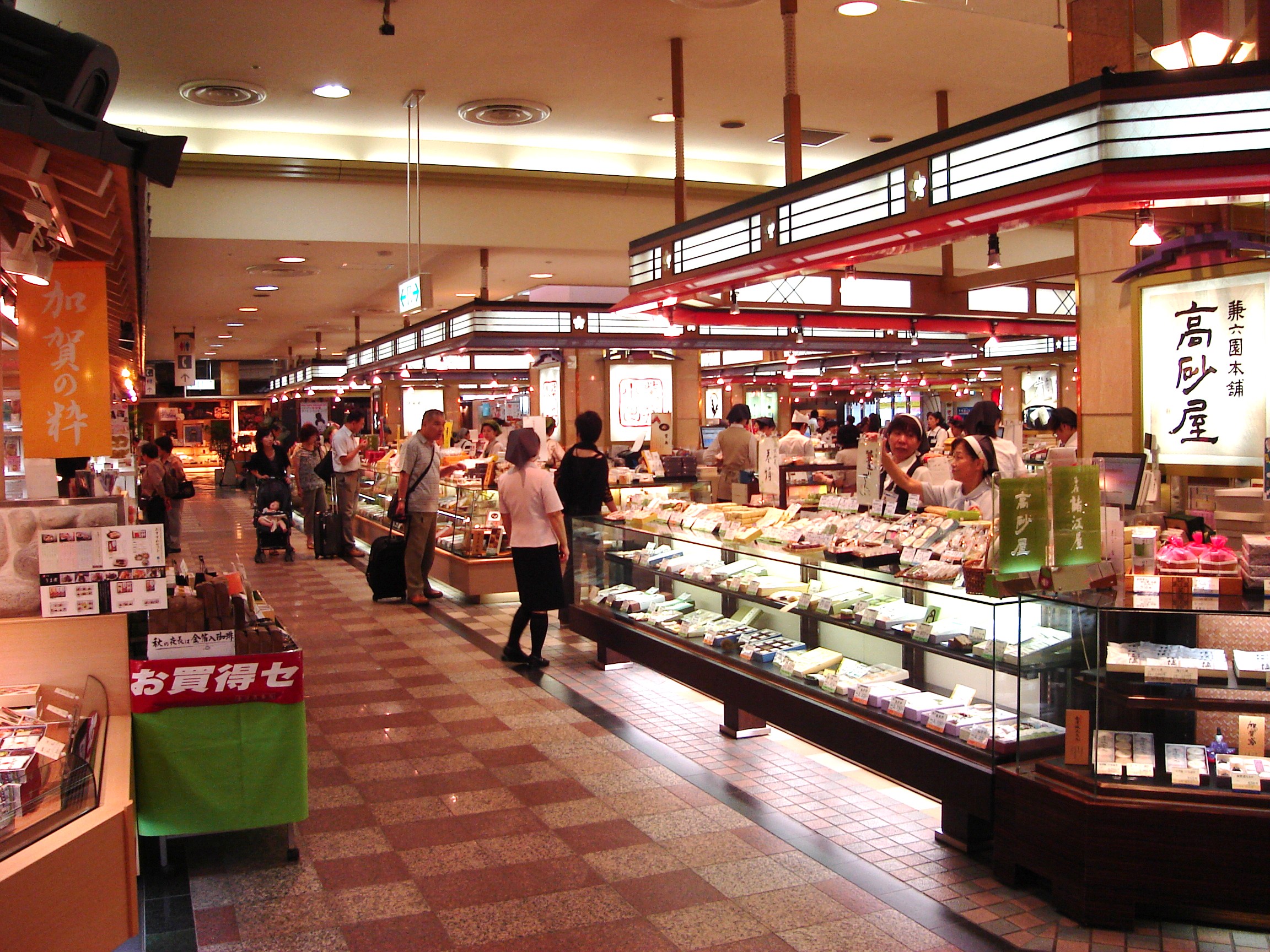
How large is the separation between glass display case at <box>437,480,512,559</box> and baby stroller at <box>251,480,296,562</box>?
278 cm

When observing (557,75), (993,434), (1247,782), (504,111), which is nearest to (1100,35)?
(993,434)

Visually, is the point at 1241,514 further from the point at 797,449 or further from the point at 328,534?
the point at 328,534

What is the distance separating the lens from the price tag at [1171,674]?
12.0ft

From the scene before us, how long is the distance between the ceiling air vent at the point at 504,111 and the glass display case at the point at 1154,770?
6.25 m

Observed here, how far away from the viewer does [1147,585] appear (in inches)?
154

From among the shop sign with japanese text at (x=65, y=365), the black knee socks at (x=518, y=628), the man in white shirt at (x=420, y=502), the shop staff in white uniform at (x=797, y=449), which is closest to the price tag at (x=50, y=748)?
the shop sign with japanese text at (x=65, y=365)

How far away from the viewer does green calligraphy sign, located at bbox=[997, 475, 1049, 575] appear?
381 centimetres

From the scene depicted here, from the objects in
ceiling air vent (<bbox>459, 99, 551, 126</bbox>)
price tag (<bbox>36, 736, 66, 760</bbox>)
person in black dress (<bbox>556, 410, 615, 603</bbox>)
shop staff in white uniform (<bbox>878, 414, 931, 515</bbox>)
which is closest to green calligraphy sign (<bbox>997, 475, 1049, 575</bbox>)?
shop staff in white uniform (<bbox>878, 414, 931, 515</bbox>)

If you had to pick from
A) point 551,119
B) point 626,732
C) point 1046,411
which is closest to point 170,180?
point 626,732

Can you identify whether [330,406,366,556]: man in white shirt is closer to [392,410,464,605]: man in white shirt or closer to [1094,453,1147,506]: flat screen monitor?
[392,410,464,605]: man in white shirt

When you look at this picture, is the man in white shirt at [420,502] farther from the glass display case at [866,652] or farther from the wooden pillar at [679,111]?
the wooden pillar at [679,111]

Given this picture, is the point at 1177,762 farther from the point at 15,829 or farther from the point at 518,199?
the point at 518,199

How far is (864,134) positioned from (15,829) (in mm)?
8827

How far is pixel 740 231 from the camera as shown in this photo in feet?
18.6
